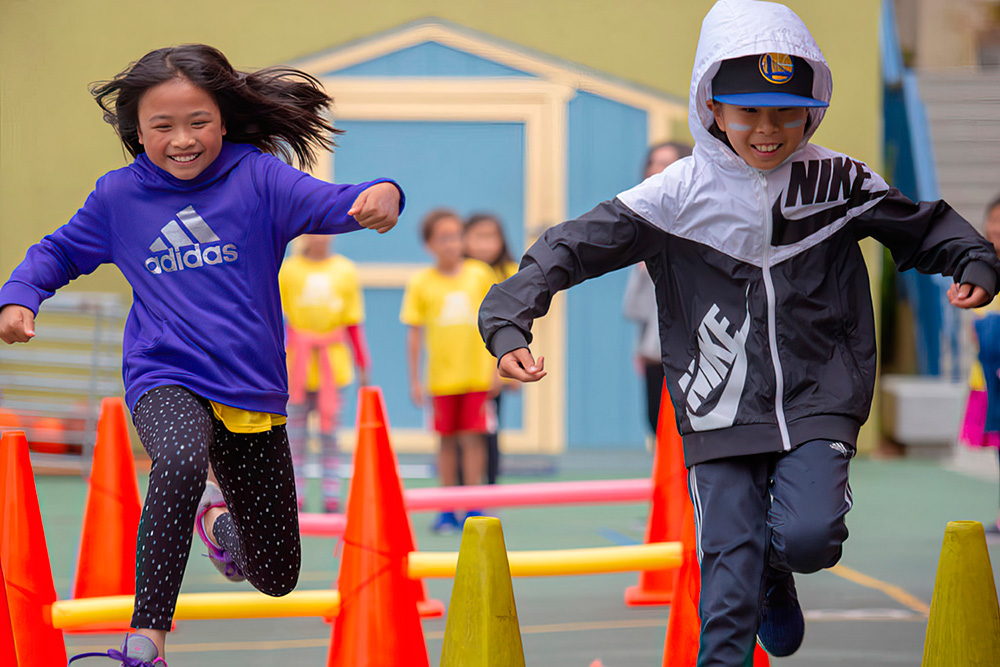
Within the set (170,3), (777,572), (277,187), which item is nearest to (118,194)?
(277,187)

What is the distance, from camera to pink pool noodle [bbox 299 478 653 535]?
3.79 m

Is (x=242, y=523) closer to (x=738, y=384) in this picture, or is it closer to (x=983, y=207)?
(x=738, y=384)

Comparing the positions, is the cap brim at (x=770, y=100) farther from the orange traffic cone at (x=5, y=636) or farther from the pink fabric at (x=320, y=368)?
the pink fabric at (x=320, y=368)

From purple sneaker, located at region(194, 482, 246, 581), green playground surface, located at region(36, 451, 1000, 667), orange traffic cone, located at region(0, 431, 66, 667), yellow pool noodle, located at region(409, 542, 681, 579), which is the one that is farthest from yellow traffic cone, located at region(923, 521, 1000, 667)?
orange traffic cone, located at region(0, 431, 66, 667)

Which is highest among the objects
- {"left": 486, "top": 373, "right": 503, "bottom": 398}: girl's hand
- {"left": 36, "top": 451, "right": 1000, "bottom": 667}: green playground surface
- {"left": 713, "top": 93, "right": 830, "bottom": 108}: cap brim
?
{"left": 713, "top": 93, "right": 830, "bottom": 108}: cap brim

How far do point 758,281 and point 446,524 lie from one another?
3525 mm

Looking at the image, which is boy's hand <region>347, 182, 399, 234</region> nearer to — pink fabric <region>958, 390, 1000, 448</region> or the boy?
the boy

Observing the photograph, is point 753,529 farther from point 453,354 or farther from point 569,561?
point 453,354

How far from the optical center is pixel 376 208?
2.47 metres

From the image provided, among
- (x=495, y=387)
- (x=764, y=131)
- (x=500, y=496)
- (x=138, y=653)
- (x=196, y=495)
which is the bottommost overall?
(x=138, y=653)

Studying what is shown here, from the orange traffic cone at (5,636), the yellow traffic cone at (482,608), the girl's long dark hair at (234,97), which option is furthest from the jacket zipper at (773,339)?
the orange traffic cone at (5,636)

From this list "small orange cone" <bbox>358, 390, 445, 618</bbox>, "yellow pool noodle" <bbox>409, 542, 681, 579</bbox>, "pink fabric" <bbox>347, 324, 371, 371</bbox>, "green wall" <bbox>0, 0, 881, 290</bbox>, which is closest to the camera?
"yellow pool noodle" <bbox>409, 542, 681, 579</bbox>

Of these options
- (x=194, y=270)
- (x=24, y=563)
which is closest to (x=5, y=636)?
(x=24, y=563)

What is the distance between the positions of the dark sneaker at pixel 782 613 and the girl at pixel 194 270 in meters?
1.14
